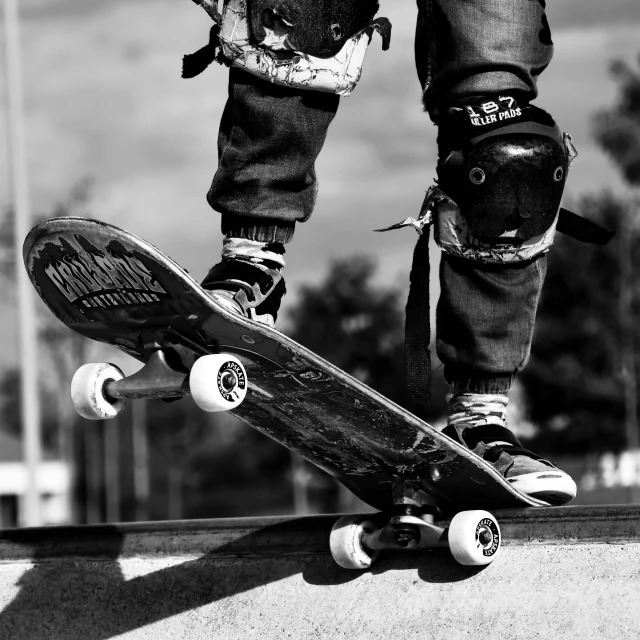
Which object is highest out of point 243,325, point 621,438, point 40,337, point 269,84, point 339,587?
point 269,84

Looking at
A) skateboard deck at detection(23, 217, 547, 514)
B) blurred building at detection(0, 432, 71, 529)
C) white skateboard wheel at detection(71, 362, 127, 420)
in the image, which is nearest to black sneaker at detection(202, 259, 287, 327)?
skateboard deck at detection(23, 217, 547, 514)

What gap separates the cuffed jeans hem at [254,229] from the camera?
8.68 feet

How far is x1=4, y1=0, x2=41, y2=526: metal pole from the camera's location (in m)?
16.0

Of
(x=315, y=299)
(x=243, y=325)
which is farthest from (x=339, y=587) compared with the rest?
(x=315, y=299)

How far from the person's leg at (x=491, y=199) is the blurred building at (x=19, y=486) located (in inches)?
1084

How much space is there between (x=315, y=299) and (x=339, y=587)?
45.6m

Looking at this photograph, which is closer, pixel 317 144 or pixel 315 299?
pixel 317 144

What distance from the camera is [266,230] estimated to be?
2.66m

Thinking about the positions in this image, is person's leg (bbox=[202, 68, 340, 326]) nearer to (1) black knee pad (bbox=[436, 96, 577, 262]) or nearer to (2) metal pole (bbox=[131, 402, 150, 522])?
(1) black knee pad (bbox=[436, 96, 577, 262])

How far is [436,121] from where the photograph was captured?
9.21ft

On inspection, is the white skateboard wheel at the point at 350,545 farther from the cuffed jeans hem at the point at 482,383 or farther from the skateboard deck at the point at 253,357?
the cuffed jeans hem at the point at 482,383

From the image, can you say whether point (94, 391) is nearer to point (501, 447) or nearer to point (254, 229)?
point (254, 229)

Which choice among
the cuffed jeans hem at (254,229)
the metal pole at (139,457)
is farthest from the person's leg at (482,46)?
the metal pole at (139,457)

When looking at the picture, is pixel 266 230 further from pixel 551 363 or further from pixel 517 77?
pixel 551 363
